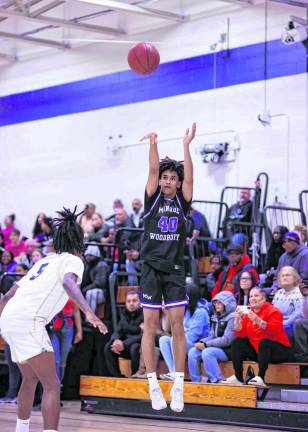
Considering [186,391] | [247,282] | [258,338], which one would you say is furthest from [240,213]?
[186,391]

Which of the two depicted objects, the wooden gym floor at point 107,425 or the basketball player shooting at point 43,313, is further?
the wooden gym floor at point 107,425

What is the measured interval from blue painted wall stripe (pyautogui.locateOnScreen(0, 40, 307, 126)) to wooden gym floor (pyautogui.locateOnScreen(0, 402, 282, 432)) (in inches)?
259

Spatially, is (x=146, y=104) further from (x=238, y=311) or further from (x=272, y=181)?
(x=238, y=311)

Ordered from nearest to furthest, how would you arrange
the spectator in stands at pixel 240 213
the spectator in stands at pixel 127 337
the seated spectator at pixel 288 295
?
the seated spectator at pixel 288 295
the spectator in stands at pixel 127 337
the spectator in stands at pixel 240 213

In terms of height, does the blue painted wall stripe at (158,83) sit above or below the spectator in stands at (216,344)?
above

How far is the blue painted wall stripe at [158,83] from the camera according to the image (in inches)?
561

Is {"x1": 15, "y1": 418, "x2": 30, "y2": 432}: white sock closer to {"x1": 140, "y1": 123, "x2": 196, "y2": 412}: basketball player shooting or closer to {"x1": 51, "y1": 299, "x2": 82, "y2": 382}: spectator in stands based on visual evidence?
{"x1": 140, "y1": 123, "x2": 196, "y2": 412}: basketball player shooting

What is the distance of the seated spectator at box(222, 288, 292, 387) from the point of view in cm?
939

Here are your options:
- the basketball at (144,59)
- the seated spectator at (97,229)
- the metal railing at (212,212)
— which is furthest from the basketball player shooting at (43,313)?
the metal railing at (212,212)

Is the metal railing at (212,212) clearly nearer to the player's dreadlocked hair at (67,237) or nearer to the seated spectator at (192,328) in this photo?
the seated spectator at (192,328)

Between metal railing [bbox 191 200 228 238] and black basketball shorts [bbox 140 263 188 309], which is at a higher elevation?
metal railing [bbox 191 200 228 238]

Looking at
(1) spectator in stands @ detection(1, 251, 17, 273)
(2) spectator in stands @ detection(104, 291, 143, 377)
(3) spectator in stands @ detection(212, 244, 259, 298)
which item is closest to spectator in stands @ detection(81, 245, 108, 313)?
(2) spectator in stands @ detection(104, 291, 143, 377)

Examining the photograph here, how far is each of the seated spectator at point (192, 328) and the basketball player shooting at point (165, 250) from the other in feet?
9.34

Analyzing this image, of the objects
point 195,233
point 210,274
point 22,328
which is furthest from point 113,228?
point 22,328
